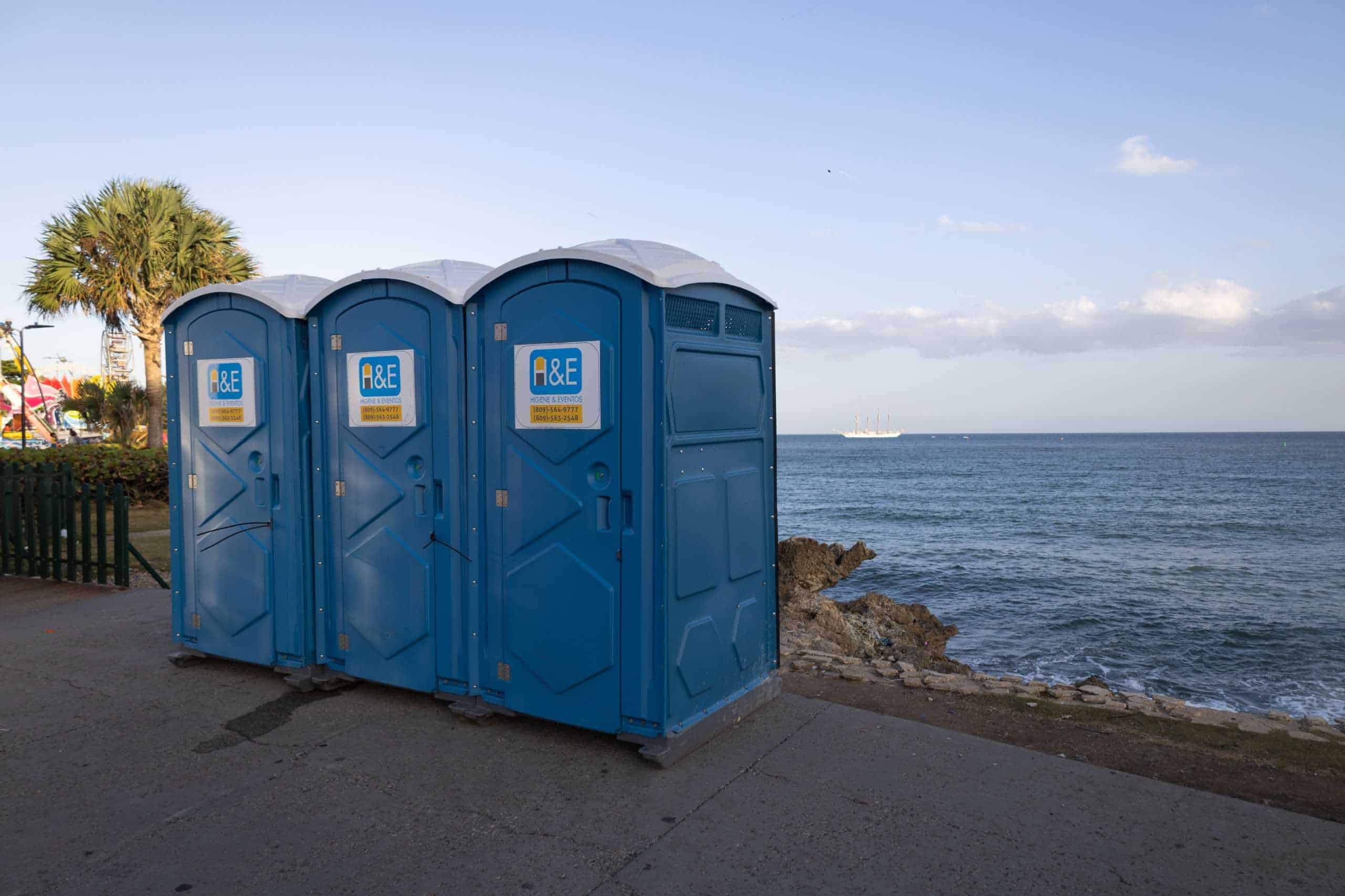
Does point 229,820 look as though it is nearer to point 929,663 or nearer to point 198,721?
point 198,721

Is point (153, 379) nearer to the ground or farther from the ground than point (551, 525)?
farther from the ground

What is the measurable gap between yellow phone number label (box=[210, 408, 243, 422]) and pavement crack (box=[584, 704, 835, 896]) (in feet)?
12.5

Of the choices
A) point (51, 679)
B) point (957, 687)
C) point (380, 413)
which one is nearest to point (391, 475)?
point (380, 413)

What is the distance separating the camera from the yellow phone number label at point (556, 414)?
4.39 m

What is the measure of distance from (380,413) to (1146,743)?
183 inches

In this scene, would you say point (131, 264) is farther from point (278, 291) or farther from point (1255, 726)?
point (1255, 726)

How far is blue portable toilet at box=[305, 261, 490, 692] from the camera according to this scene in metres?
4.87

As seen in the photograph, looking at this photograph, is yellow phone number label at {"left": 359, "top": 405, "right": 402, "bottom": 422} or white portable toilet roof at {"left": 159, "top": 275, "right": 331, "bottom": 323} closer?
yellow phone number label at {"left": 359, "top": 405, "right": 402, "bottom": 422}

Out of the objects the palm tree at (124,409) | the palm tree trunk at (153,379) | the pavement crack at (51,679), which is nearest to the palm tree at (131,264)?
the palm tree trunk at (153,379)

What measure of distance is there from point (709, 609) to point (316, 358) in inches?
114

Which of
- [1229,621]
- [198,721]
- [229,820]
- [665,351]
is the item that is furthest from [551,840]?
[1229,621]

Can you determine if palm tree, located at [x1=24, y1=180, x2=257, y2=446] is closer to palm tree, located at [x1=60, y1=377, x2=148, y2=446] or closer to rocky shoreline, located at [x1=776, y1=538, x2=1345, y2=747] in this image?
palm tree, located at [x1=60, y1=377, x2=148, y2=446]

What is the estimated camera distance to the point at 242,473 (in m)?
5.62

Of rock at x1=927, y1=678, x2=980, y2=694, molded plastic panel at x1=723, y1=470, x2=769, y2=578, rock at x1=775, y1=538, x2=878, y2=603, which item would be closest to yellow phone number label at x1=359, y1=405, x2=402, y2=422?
molded plastic panel at x1=723, y1=470, x2=769, y2=578
